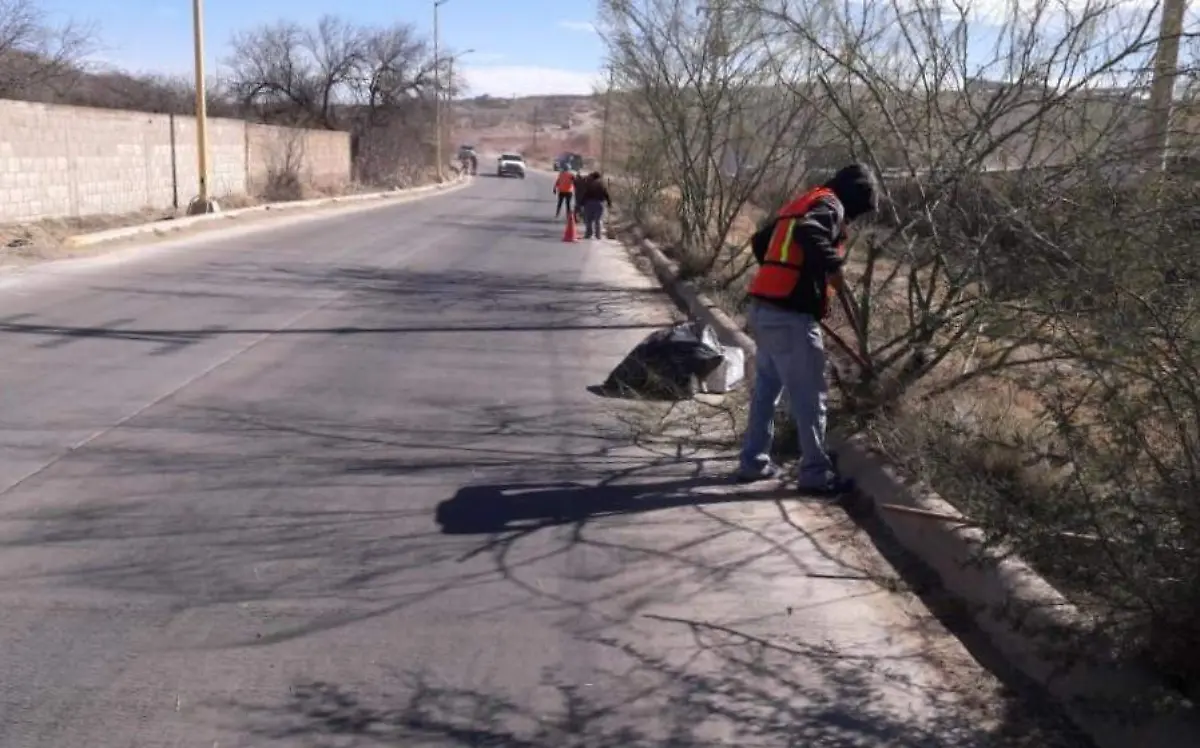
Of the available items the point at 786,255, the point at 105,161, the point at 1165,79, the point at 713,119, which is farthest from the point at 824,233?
the point at 105,161

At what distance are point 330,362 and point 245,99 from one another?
53.6 m

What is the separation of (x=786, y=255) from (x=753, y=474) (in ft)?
4.13

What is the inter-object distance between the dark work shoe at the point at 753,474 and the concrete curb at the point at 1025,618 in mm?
466

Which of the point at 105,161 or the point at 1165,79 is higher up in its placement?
the point at 1165,79

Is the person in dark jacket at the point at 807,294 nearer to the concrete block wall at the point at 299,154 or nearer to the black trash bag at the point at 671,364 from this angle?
the black trash bag at the point at 671,364

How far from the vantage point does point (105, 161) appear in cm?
2720

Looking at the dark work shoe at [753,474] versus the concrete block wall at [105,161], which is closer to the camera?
the dark work shoe at [753,474]

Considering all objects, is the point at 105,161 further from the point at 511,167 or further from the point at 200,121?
the point at 511,167

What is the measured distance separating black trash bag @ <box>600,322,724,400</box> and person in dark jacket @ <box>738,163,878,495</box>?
2.54 m

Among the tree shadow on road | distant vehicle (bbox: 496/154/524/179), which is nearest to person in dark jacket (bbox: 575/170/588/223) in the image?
the tree shadow on road

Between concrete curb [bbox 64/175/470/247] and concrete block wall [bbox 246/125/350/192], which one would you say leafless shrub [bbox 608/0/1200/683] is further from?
concrete block wall [bbox 246/125/350/192]

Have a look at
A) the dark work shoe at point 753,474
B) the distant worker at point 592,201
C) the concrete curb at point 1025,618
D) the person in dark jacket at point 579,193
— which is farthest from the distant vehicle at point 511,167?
the concrete curb at point 1025,618

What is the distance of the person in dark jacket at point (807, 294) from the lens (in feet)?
22.5

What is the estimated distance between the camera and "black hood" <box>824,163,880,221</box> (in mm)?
6984
